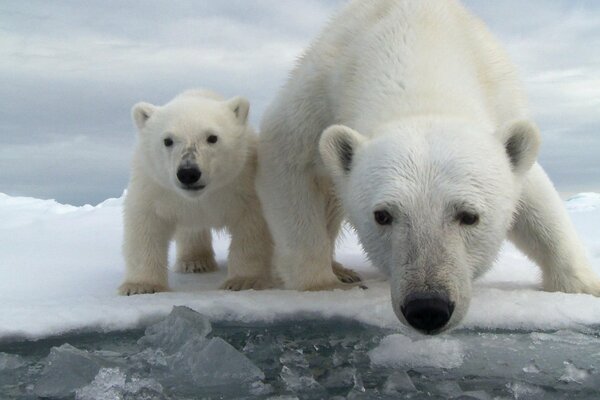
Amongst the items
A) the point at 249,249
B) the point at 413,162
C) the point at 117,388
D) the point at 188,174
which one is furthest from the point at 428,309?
the point at 249,249

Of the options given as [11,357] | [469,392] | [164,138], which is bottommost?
[469,392]

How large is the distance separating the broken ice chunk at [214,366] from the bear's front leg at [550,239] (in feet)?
6.69

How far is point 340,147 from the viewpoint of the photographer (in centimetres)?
337

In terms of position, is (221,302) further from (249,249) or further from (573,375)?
(573,375)

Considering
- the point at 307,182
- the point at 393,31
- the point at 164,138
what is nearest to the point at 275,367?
the point at 307,182

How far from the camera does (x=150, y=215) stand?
5.14 m

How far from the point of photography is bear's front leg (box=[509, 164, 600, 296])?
4.37 meters

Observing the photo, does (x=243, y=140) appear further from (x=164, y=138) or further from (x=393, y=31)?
(x=393, y=31)

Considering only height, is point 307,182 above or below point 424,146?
above

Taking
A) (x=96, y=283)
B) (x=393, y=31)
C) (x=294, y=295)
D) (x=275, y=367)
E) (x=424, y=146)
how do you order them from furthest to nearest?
1. (x=96, y=283)
2. (x=294, y=295)
3. (x=393, y=31)
4. (x=275, y=367)
5. (x=424, y=146)

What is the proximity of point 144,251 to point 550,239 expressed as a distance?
2.56m

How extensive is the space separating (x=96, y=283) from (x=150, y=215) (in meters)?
0.86

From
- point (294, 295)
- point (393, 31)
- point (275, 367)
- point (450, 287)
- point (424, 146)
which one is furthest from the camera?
point (294, 295)

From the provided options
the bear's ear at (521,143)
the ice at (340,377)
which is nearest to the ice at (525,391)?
the ice at (340,377)
